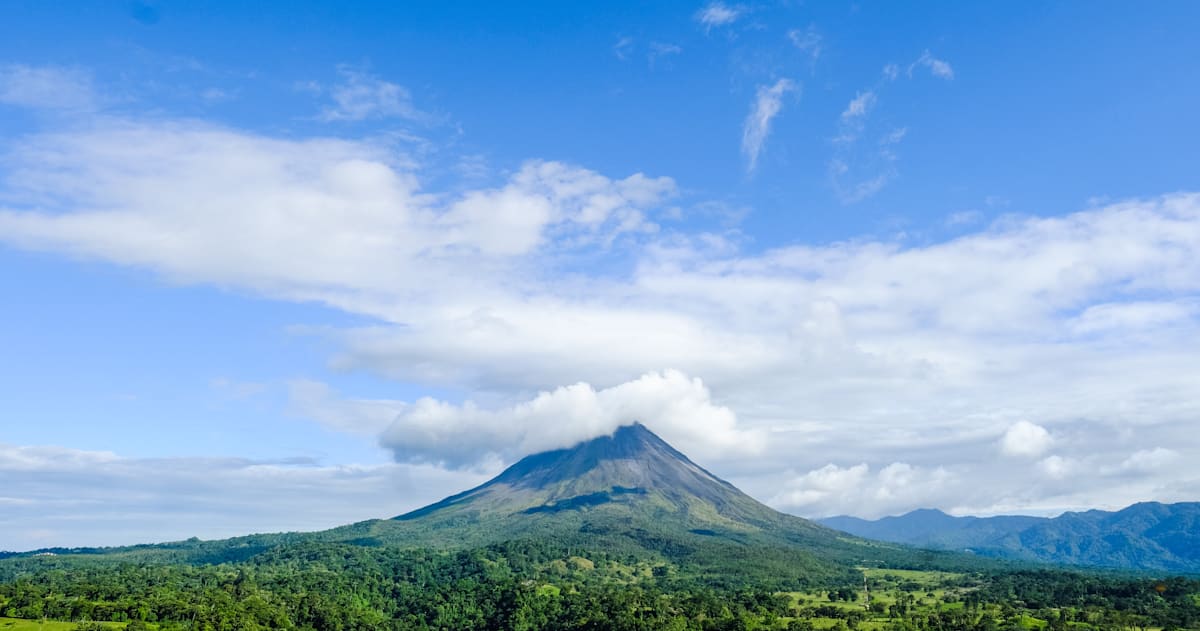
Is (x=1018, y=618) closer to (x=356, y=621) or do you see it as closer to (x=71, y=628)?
(x=356, y=621)

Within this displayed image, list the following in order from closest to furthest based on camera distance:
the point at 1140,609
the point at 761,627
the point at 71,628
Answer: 1. the point at 71,628
2. the point at 761,627
3. the point at 1140,609

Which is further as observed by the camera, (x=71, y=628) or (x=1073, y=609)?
(x=1073, y=609)

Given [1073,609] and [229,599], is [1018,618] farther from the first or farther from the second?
[229,599]

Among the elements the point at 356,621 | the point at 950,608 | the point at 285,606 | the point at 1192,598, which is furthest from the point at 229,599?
the point at 1192,598

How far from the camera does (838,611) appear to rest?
636 feet

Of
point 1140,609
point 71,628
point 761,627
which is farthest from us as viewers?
point 1140,609

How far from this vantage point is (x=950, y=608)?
198625mm

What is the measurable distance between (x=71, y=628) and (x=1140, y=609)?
22648 cm

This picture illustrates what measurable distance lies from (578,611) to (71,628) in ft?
344

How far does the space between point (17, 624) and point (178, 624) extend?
27.9 m

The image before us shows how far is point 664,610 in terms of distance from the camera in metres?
190

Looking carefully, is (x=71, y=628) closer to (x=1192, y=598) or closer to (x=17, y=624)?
(x=17, y=624)

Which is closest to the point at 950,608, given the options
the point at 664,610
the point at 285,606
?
the point at 664,610

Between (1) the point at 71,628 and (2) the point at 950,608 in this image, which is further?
(2) the point at 950,608
